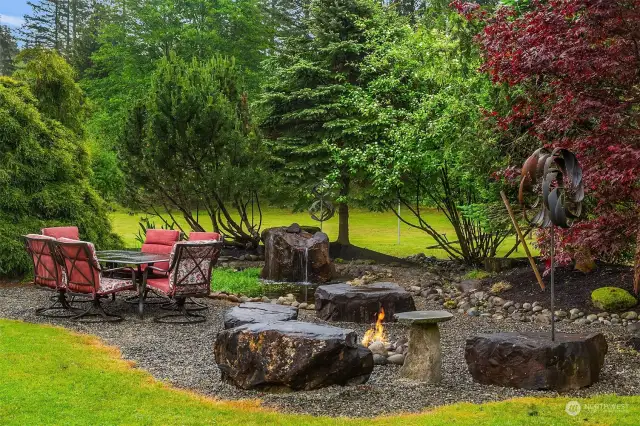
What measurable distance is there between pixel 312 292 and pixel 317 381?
7.02 m

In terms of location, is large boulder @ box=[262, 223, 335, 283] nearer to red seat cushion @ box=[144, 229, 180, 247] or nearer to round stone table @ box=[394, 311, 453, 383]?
red seat cushion @ box=[144, 229, 180, 247]

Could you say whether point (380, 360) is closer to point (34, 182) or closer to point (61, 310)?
point (61, 310)

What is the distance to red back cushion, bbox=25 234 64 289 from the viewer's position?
27.4ft

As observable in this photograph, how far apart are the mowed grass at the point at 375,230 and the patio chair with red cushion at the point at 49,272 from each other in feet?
24.2

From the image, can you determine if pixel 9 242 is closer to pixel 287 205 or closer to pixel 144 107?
pixel 144 107

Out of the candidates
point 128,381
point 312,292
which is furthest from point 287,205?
point 128,381

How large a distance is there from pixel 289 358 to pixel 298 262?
8621mm

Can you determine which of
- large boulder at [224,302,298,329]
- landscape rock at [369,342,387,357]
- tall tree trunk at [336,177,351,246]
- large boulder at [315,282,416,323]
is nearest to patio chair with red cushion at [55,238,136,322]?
large boulder at [224,302,298,329]

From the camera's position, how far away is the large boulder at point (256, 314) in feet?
22.5

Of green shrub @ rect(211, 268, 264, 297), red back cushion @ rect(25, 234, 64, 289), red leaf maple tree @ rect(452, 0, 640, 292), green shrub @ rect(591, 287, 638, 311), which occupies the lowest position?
green shrub @ rect(211, 268, 264, 297)

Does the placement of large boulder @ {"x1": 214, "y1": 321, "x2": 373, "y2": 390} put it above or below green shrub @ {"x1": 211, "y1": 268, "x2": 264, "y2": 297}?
above

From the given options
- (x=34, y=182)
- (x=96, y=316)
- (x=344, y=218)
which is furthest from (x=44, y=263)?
(x=344, y=218)

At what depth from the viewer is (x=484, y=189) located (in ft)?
38.1

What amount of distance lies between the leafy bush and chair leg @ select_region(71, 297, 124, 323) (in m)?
3.22
